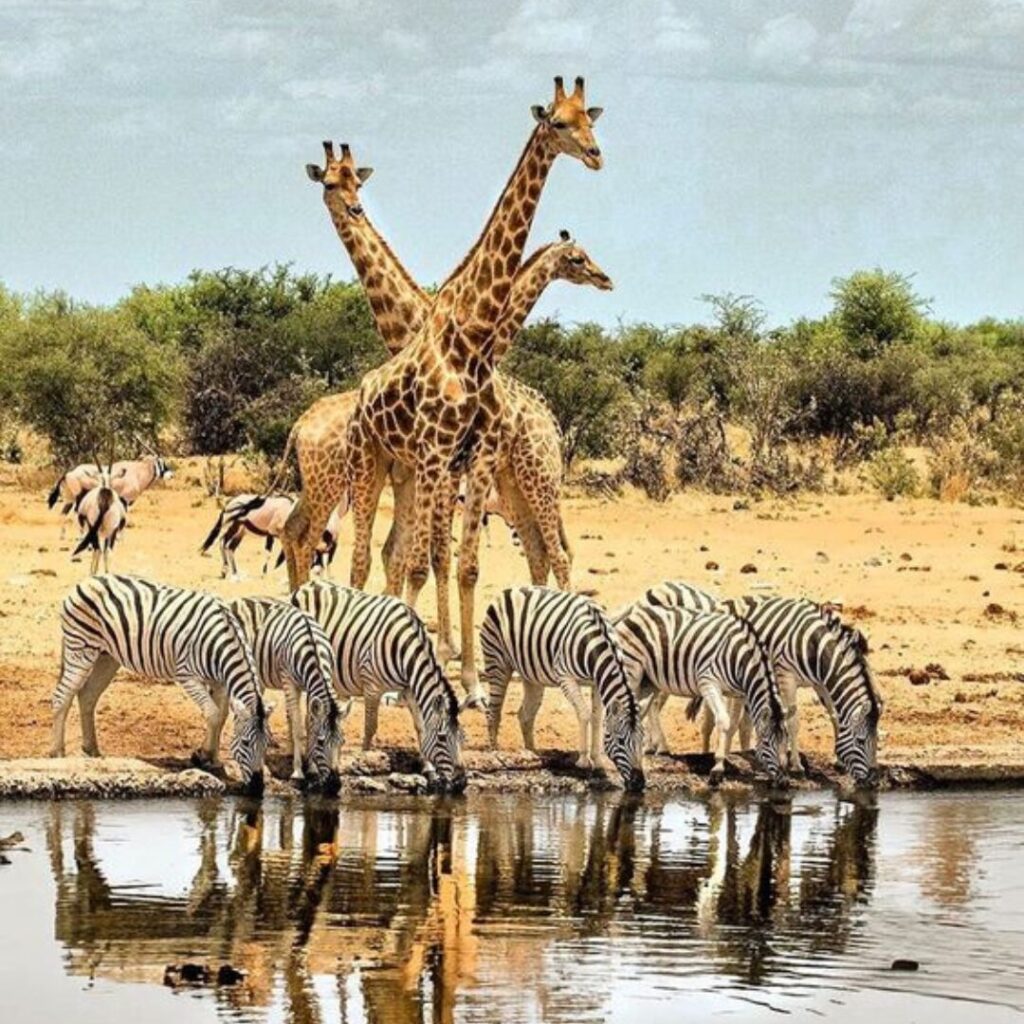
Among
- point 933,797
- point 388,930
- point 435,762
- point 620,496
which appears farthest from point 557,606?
point 620,496

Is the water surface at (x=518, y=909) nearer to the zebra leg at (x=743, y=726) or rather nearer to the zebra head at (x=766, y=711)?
the zebra head at (x=766, y=711)

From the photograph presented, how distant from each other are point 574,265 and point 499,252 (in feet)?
2.11

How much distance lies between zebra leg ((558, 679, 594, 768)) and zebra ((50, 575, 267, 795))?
5.05ft

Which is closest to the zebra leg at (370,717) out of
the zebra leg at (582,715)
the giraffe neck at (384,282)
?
the zebra leg at (582,715)

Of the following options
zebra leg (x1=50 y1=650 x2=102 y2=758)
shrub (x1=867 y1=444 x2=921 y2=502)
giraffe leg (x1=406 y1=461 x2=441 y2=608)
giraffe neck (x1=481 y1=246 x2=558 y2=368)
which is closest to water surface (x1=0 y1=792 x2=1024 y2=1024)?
zebra leg (x1=50 y1=650 x2=102 y2=758)

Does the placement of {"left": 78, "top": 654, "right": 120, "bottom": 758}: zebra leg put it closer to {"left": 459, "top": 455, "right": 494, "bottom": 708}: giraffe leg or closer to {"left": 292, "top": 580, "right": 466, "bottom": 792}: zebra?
{"left": 292, "top": 580, "right": 466, "bottom": 792}: zebra

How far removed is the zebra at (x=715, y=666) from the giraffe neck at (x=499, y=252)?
2.67m

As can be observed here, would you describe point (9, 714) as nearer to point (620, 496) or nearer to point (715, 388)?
point (620, 496)

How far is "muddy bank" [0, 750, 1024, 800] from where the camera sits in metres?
11.4

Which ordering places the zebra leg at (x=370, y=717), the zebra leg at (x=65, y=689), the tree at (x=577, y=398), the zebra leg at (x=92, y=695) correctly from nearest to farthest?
1. the zebra leg at (x=65, y=689)
2. the zebra leg at (x=92, y=695)
3. the zebra leg at (x=370, y=717)
4. the tree at (x=577, y=398)

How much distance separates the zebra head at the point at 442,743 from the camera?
11.9m

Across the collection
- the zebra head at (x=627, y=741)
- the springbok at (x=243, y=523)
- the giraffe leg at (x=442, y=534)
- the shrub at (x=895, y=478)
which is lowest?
the zebra head at (x=627, y=741)

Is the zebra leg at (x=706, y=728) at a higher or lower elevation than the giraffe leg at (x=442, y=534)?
lower

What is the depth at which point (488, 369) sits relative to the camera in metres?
14.5
